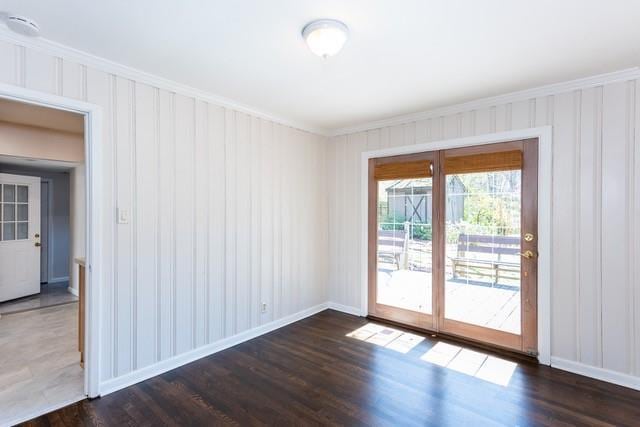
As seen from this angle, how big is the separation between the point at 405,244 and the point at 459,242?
64cm

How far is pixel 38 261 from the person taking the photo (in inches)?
208

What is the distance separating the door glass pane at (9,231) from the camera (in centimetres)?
493

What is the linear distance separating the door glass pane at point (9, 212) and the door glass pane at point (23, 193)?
0.42 ft

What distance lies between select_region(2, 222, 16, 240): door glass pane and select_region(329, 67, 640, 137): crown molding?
5514 millimetres

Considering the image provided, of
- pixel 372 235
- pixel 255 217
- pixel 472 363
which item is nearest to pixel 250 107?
pixel 255 217

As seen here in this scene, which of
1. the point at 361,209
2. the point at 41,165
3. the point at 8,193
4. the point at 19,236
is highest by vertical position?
the point at 41,165

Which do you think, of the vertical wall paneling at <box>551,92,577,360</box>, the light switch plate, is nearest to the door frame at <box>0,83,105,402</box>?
the light switch plate

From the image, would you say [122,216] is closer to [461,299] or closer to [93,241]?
[93,241]

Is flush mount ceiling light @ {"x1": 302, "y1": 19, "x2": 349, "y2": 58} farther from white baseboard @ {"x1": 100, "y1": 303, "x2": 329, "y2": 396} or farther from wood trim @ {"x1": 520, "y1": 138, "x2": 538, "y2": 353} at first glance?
white baseboard @ {"x1": 100, "y1": 303, "x2": 329, "y2": 396}

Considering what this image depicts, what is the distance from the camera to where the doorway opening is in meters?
2.55

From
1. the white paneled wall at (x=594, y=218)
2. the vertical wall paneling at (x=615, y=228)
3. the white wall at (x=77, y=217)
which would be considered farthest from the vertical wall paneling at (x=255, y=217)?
the white wall at (x=77, y=217)

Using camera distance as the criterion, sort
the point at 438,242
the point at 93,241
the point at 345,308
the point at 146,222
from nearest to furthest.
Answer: the point at 93,241 < the point at 146,222 < the point at 438,242 < the point at 345,308

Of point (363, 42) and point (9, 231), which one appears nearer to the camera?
point (363, 42)

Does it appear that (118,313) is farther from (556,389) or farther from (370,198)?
(556,389)
